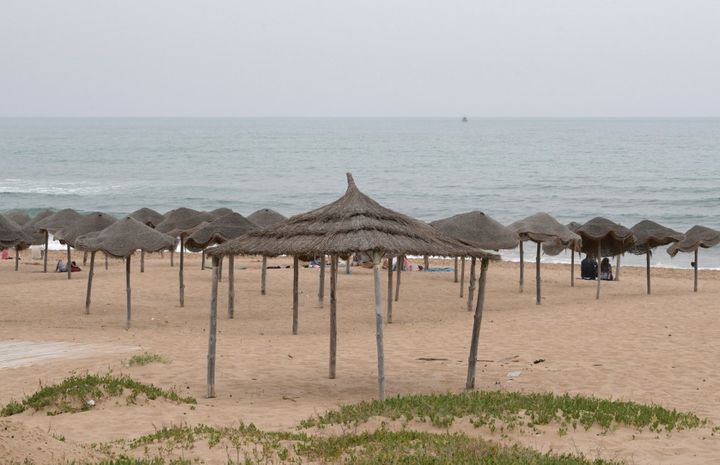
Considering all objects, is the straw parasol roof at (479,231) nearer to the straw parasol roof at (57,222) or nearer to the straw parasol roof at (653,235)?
the straw parasol roof at (653,235)

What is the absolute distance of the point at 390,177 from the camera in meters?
85.8

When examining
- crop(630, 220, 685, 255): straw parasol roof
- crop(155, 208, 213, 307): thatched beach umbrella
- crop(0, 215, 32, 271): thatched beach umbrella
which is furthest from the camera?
crop(630, 220, 685, 255): straw parasol roof

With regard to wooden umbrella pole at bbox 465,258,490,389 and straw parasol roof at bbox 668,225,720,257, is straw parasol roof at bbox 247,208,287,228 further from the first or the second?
wooden umbrella pole at bbox 465,258,490,389

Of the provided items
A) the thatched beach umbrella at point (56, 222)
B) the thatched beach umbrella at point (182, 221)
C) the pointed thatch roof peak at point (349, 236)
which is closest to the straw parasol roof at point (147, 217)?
the thatched beach umbrella at point (56, 222)

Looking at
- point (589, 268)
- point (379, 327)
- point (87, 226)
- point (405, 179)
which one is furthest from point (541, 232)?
point (405, 179)

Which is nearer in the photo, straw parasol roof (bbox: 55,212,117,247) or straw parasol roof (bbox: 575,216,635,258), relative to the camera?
straw parasol roof (bbox: 55,212,117,247)

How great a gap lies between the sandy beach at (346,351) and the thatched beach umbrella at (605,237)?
120cm

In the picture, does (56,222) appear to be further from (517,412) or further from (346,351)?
(517,412)

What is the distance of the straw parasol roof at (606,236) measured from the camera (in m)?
24.8

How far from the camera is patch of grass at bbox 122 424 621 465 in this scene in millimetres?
8758

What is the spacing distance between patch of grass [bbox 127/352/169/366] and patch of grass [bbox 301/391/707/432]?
15.0 ft

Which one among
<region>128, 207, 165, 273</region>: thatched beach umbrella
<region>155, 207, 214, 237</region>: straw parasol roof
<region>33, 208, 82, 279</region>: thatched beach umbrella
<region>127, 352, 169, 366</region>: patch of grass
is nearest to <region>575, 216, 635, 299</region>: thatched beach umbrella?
<region>155, 207, 214, 237</region>: straw parasol roof

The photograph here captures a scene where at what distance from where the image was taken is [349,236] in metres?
12.3

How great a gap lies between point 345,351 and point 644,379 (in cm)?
498
